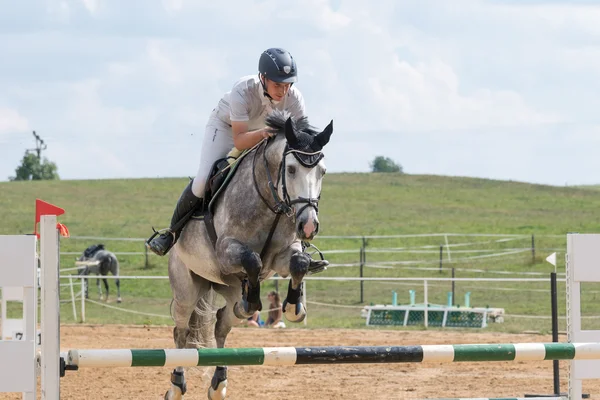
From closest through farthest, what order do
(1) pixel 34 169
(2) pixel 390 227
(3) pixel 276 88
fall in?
(3) pixel 276 88 → (2) pixel 390 227 → (1) pixel 34 169

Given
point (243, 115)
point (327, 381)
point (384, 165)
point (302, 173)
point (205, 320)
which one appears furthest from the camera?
point (384, 165)

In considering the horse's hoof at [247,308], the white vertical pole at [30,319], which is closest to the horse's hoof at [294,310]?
the horse's hoof at [247,308]

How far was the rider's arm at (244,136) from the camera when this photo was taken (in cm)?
602

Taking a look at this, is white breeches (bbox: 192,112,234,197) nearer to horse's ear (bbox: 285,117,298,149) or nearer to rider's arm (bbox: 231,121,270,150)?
rider's arm (bbox: 231,121,270,150)

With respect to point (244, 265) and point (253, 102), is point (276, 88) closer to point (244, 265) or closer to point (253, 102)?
point (253, 102)

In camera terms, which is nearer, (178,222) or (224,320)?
(178,222)

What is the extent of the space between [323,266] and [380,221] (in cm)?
3011

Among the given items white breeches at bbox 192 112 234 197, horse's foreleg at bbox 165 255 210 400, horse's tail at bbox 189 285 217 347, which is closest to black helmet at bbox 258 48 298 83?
white breeches at bbox 192 112 234 197

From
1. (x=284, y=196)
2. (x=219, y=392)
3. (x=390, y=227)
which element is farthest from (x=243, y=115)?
(x=390, y=227)

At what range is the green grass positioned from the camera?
21469 mm

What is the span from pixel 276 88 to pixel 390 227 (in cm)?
2817

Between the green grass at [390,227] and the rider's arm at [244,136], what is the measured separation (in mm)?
9264

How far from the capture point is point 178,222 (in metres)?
6.69

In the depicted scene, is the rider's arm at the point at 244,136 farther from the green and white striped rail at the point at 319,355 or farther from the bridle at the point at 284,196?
the green and white striped rail at the point at 319,355
